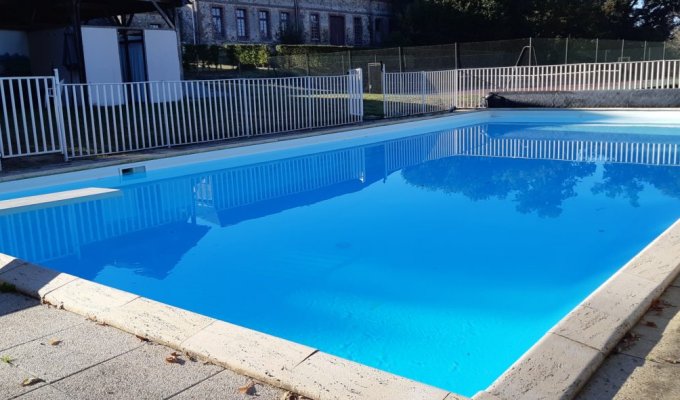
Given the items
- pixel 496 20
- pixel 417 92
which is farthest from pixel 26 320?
pixel 496 20

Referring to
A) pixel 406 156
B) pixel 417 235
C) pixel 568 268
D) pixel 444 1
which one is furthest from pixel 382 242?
pixel 444 1

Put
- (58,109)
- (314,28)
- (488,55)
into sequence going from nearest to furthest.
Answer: (58,109)
(488,55)
(314,28)

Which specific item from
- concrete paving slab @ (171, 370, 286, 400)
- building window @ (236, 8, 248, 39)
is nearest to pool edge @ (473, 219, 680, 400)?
concrete paving slab @ (171, 370, 286, 400)

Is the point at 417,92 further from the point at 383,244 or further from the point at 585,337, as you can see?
the point at 585,337

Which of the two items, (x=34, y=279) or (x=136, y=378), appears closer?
(x=136, y=378)

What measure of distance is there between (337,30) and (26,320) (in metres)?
34.9

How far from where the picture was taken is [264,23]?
1284 inches

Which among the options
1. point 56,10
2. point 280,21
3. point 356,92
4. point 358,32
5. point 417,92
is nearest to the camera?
point 356,92

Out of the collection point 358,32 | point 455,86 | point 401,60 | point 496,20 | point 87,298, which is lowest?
point 87,298

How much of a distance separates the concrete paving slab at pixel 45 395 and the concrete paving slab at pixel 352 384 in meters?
0.95

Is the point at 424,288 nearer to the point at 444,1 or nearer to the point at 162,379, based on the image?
the point at 162,379

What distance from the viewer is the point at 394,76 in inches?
657

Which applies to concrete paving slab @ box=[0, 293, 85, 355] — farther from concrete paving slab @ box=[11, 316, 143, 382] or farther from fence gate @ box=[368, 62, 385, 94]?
fence gate @ box=[368, 62, 385, 94]

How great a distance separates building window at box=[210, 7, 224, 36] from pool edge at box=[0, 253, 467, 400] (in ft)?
93.3
